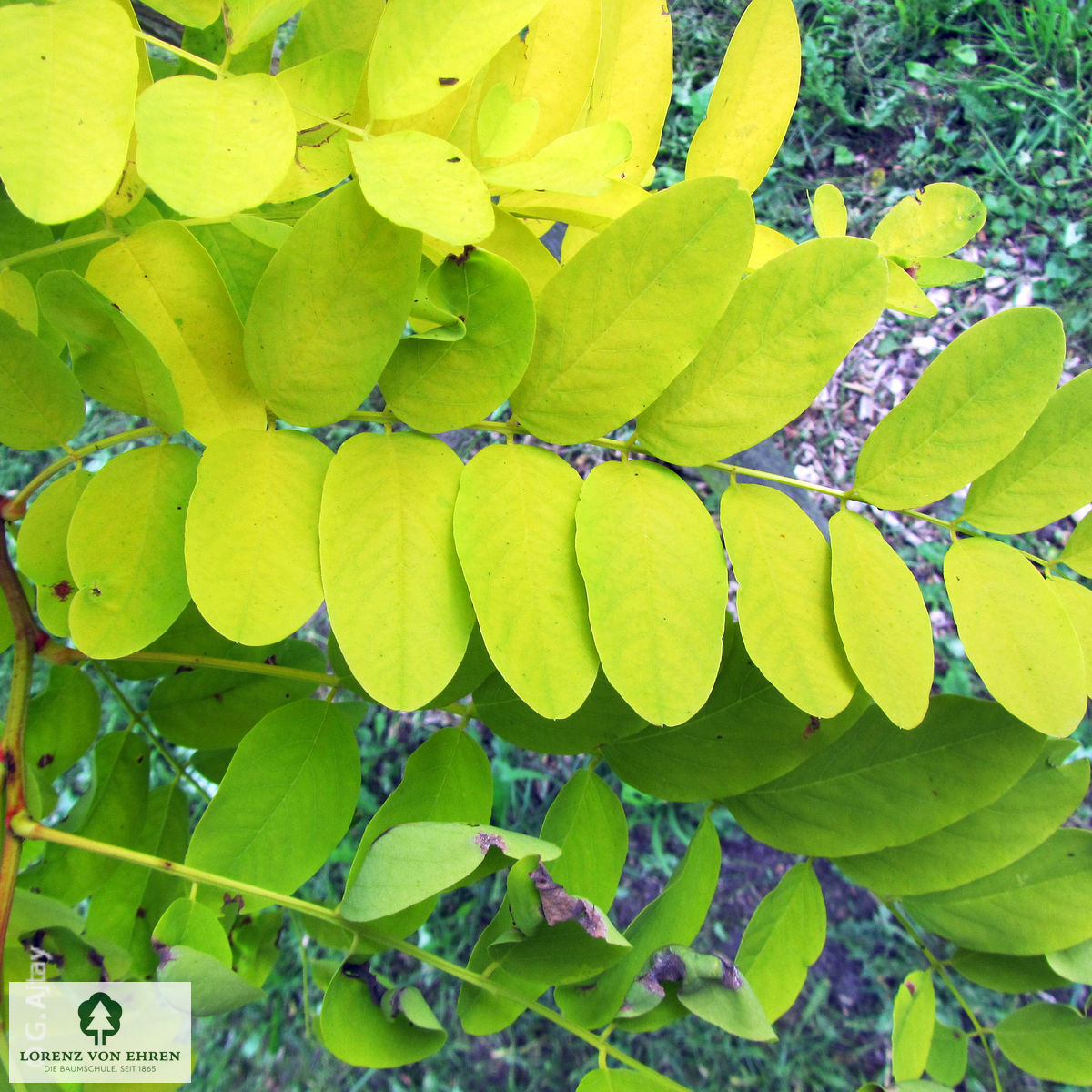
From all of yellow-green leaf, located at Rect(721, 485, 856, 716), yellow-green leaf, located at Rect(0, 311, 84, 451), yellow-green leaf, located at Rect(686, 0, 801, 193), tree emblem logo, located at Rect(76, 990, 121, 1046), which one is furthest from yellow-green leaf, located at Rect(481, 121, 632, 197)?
tree emblem logo, located at Rect(76, 990, 121, 1046)

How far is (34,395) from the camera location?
2.00 ft

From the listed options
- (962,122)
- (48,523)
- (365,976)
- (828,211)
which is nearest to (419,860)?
(365,976)

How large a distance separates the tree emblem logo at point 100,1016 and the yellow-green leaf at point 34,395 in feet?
1.42

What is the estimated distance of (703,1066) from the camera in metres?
1.60

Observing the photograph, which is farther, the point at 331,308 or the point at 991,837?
the point at 991,837

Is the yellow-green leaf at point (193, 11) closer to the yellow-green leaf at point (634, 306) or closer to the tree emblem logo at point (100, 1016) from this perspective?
the yellow-green leaf at point (634, 306)

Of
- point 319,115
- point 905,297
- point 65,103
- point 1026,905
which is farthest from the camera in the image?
point 1026,905

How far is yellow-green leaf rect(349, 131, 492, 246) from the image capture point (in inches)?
17.1

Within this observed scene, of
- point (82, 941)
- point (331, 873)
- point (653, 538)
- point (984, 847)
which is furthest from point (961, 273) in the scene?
point (331, 873)

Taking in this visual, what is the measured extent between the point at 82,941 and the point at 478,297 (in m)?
0.55

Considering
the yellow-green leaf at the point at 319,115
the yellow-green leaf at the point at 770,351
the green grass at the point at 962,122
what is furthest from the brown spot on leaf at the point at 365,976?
the green grass at the point at 962,122

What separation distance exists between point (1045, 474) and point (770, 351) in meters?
0.26

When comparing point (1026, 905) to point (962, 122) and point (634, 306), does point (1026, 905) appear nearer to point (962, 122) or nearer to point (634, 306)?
point (634, 306)

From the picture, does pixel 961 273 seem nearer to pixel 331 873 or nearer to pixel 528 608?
pixel 528 608
